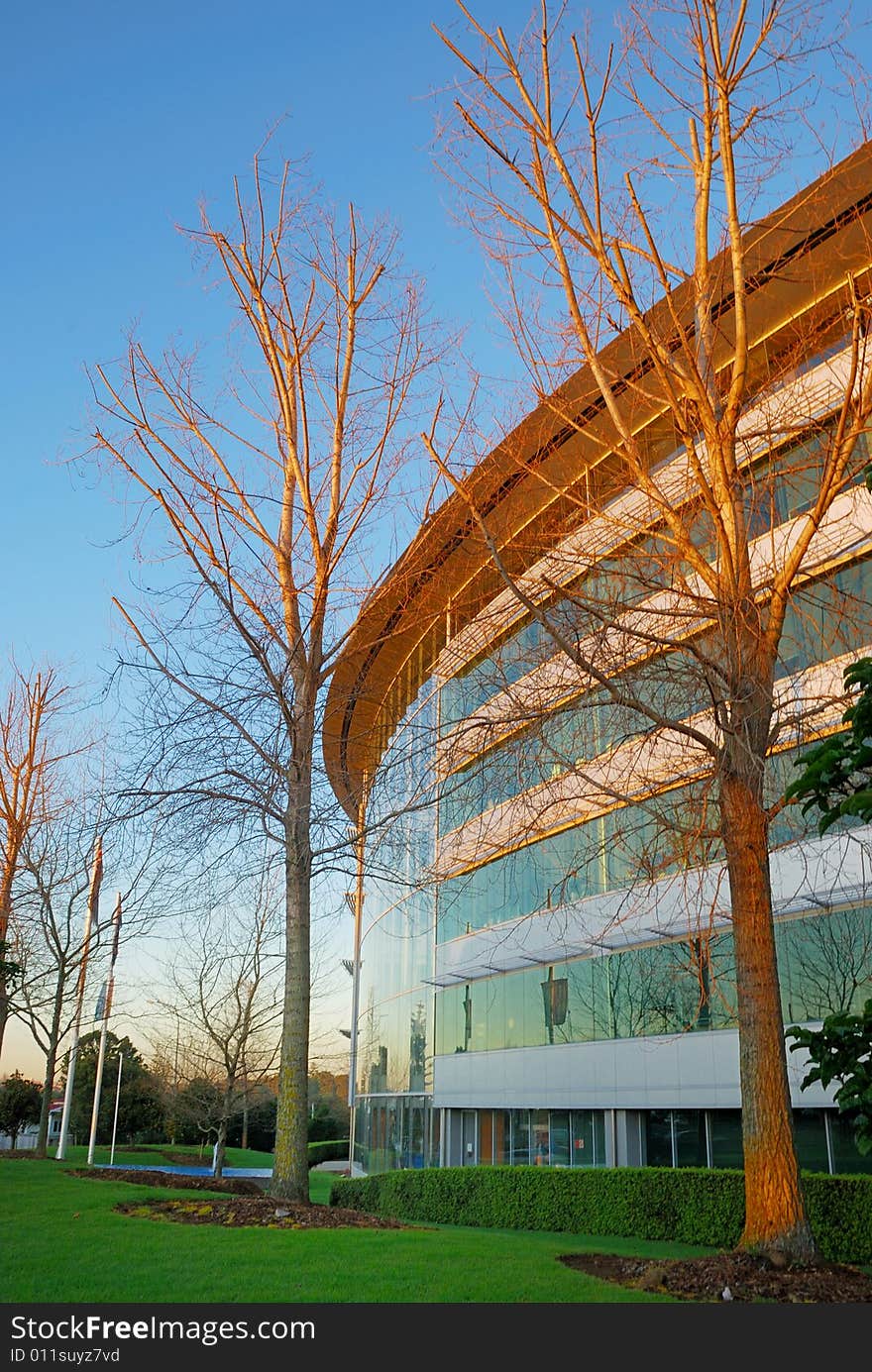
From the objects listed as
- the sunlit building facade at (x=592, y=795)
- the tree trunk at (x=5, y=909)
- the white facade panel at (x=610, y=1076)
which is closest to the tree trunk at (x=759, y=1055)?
the sunlit building facade at (x=592, y=795)

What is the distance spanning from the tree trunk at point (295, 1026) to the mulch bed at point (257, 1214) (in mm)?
485

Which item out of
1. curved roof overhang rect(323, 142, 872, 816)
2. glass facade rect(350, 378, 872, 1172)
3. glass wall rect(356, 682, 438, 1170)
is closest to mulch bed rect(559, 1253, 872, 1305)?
glass facade rect(350, 378, 872, 1172)

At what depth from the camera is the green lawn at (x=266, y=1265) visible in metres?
6.46

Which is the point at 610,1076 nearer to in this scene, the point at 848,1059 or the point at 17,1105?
the point at 848,1059

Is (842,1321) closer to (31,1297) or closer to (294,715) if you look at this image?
(31,1297)

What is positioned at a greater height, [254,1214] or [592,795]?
[592,795]

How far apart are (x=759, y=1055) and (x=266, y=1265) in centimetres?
380

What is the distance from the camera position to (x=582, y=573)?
10.2 m

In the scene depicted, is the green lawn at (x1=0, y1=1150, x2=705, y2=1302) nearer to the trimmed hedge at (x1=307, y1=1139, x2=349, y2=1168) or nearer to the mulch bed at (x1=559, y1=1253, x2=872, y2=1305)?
the mulch bed at (x1=559, y1=1253, x2=872, y2=1305)

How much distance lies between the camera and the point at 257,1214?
995 cm

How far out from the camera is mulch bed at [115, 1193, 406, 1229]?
9703 mm

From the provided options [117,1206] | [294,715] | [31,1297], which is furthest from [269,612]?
[31,1297]

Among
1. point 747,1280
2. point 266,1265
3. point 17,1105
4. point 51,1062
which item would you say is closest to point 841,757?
point 747,1280

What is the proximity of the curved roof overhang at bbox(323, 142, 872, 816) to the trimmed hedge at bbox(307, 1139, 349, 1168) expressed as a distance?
39.2 meters
